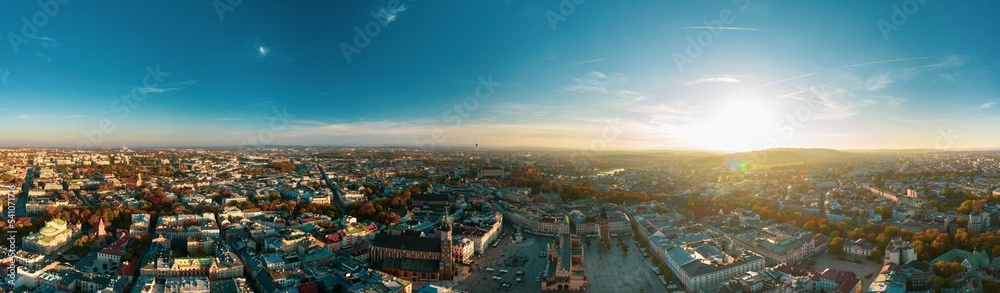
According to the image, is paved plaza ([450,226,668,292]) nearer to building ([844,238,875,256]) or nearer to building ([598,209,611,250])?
building ([598,209,611,250])

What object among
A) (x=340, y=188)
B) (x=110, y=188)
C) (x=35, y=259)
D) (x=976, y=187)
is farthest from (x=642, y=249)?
(x=110, y=188)

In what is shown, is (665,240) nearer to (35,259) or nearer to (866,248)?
(866,248)

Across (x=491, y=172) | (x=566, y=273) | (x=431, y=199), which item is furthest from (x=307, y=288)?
(x=491, y=172)

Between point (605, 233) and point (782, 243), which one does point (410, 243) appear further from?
point (782, 243)

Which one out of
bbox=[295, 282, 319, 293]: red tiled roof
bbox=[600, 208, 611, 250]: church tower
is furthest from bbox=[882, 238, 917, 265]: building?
bbox=[295, 282, 319, 293]: red tiled roof

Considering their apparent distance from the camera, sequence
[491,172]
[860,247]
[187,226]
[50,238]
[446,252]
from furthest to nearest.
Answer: [491,172] < [187,226] < [50,238] < [860,247] < [446,252]

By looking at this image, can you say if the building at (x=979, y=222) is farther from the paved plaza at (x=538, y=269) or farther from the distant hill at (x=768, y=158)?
the distant hill at (x=768, y=158)
